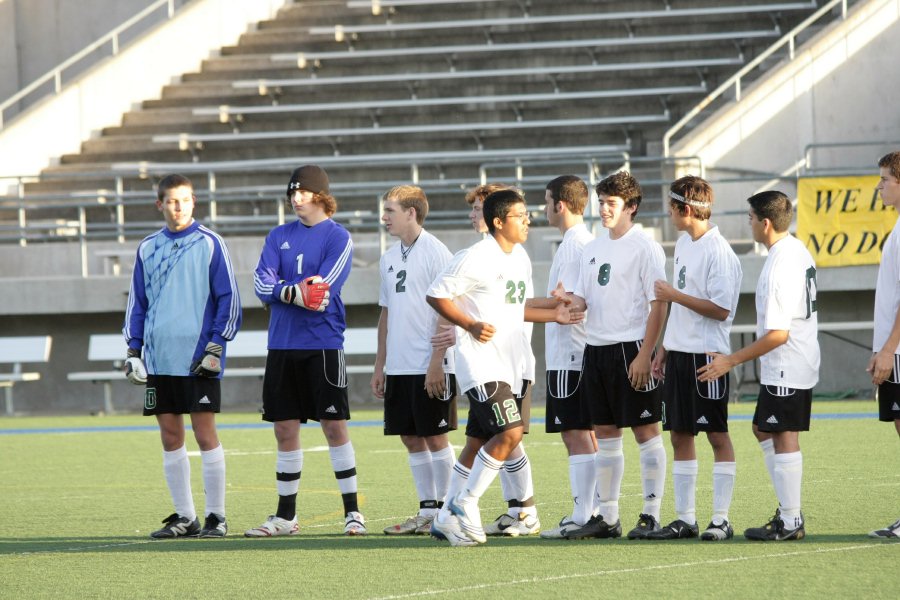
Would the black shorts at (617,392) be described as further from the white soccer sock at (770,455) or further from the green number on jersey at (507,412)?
the white soccer sock at (770,455)

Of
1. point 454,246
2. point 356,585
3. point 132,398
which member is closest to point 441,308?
point 356,585

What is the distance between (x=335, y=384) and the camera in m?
7.40

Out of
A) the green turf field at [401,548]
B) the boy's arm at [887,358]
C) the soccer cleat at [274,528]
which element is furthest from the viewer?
the soccer cleat at [274,528]

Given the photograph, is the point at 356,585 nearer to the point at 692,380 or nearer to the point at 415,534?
the point at 415,534

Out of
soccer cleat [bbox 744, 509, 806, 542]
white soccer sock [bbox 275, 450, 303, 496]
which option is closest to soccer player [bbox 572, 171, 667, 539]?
soccer cleat [bbox 744, 509, 806, 542]

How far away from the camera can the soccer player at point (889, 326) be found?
6.59 metres

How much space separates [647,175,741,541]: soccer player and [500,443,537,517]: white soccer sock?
75cm

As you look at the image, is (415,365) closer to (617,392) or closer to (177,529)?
(617,392)

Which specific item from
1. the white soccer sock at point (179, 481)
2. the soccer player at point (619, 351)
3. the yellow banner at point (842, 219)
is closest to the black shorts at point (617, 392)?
the soccer player at point (619, 351)

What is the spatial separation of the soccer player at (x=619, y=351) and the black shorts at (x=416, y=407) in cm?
82

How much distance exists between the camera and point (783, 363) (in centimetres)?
671

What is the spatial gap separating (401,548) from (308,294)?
56.1 inches

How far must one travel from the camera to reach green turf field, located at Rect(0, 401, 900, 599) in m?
5.72

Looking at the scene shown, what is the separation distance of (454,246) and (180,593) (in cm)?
1251
